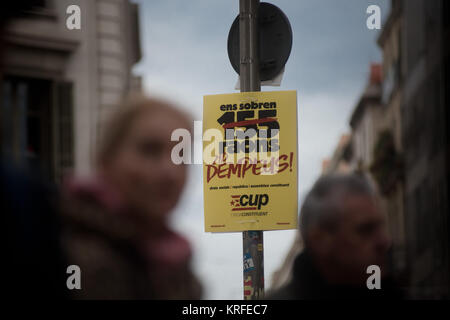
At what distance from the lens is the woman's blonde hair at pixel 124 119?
6.34 ft

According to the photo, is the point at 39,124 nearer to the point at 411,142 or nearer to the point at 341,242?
the point at 341,242

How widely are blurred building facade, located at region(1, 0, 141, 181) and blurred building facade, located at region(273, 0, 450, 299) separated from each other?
0.75m

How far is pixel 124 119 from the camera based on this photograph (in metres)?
1.96

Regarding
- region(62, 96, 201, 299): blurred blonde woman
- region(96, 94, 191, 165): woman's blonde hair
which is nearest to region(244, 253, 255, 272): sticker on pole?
region(62, 96, 201, 299): blurred blonde woman

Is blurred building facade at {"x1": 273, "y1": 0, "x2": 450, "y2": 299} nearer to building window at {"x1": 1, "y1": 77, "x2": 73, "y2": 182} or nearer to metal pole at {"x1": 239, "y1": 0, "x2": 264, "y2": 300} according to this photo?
metal pole at {"x1": 239, "y1": 0, "x2": 264, "y2": 300}

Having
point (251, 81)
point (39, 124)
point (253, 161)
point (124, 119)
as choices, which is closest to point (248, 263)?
point (253, 161)

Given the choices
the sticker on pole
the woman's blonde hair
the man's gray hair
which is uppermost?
the woman's blonde hair

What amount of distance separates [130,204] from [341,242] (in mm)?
812

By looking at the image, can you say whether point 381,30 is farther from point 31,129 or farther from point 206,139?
point 31,129

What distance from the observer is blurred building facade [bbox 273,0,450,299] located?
259cm

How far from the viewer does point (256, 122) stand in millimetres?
2672

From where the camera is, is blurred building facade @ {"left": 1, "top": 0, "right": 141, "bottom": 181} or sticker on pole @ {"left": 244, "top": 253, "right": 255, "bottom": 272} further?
sticker on pole @ {"left": 244, "top": 253, "right": 255, "bottom": 272}

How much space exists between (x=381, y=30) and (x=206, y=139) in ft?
2.38

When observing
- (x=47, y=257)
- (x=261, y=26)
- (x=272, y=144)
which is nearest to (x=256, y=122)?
(x=272, y=144)
